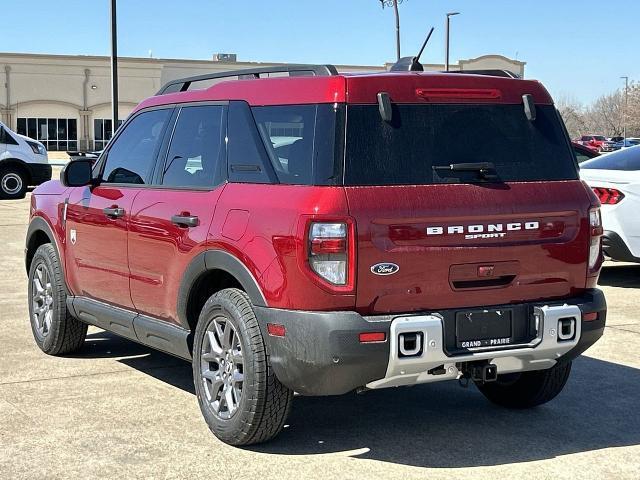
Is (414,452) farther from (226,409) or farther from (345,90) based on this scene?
(345,90)

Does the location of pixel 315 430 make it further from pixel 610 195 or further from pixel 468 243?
pixel 610 195

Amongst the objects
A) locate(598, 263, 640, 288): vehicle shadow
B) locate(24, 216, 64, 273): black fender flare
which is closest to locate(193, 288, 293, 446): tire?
locate(24, 216, 64, 273): black fender flare

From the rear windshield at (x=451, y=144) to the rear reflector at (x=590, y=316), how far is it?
726 mm

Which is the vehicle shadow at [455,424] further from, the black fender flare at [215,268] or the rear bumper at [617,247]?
the rear bumper at [617,247]

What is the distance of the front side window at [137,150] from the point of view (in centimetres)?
603

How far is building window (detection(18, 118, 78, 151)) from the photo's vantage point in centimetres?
6606

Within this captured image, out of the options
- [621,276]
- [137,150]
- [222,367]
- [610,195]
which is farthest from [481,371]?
[621,276]

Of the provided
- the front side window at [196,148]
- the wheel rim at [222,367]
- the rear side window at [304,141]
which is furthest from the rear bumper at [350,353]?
the front side window at [196,148]

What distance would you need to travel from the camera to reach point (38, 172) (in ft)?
78.8

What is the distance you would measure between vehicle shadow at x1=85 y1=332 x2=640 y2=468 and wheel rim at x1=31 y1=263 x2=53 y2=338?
3.44ft

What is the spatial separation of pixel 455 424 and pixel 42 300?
11.1ft

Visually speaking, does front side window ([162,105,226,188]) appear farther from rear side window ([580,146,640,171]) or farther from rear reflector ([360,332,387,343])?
rear side window ([580,146,640,171])

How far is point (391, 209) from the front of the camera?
4617 millimetres

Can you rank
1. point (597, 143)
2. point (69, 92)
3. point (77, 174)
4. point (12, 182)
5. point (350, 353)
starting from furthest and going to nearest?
point (597, 143)
point (69, 92)
point (12, 182)
point (77, 174)
point (350, 353)
